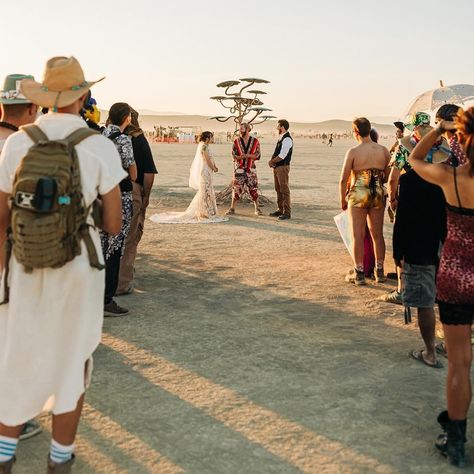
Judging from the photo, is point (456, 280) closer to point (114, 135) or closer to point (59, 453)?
point (59, 453)

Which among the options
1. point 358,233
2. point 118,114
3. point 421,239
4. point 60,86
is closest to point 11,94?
point 60,86

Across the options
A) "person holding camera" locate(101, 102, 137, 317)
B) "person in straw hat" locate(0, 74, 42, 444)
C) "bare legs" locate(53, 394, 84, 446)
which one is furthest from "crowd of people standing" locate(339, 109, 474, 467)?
"person holding camera" locate(101, 102, 137, 317)

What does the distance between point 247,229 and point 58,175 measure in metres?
8.08

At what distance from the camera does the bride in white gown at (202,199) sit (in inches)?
447

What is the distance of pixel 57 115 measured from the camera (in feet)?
8.87

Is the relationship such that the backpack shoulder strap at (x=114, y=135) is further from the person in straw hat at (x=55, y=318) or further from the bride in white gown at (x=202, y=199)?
the bride in white gown at (x=202, y=199)

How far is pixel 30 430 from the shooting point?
3350 millimetres

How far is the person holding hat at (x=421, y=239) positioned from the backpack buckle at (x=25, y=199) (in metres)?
2.78

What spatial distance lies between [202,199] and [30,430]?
8.43 meters

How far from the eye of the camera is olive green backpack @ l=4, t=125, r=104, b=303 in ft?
8.09

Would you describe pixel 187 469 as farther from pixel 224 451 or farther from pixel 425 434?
pixel 425 434

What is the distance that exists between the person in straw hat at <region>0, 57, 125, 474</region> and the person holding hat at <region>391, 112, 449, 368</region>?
8.02ft

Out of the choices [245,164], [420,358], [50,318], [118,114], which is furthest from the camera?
[245,164]

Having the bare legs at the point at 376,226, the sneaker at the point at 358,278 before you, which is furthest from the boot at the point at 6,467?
the bare legs at the point at 376,226
